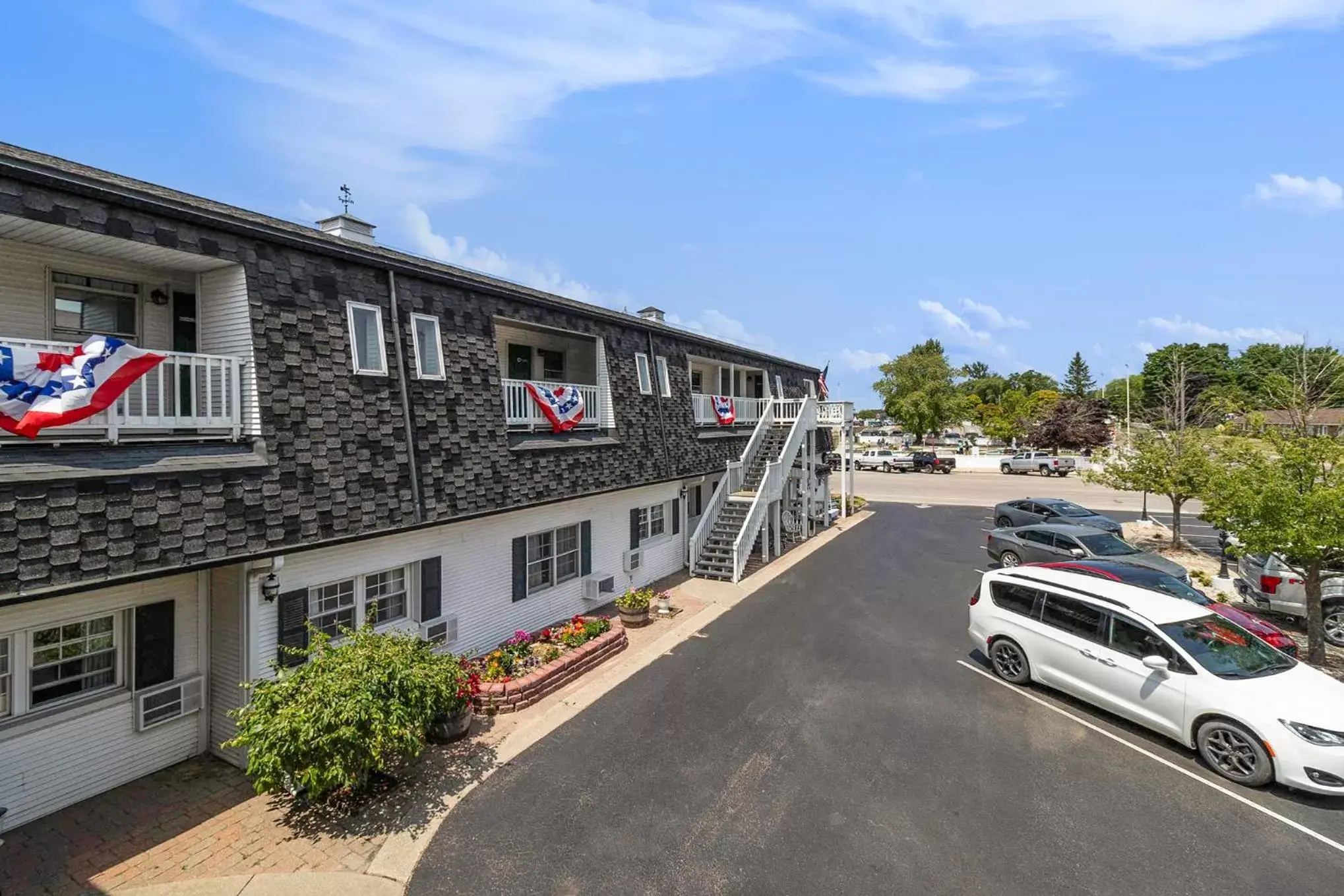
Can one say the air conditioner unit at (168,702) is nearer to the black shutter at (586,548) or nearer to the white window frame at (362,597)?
the white window frame at (362,597)

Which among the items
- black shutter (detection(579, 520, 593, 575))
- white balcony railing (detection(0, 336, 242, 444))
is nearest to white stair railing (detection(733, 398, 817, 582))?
black shutter (detection(579, 520, 593, 575))

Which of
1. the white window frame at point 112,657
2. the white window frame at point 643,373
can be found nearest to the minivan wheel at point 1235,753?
the white window frame at point 643,373

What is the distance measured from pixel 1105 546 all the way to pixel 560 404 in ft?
46.4

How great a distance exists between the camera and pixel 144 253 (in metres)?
6.81

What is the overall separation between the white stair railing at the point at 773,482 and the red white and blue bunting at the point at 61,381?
1321 centimetres

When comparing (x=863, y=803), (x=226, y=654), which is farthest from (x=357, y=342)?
(x=863, y=803)

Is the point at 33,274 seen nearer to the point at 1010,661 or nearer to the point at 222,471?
the point at 222,471

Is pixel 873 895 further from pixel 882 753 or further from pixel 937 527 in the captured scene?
pixel 937 527

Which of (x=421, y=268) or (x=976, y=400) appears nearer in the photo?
(x=421, y=268)

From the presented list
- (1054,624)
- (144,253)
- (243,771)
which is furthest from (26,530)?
(1054,624)

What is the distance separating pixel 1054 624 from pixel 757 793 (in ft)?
18.1

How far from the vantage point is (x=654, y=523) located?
16469 mm

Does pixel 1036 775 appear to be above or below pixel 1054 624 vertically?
below

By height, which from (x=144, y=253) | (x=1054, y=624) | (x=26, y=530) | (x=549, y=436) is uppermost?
(x=144, y=253)
